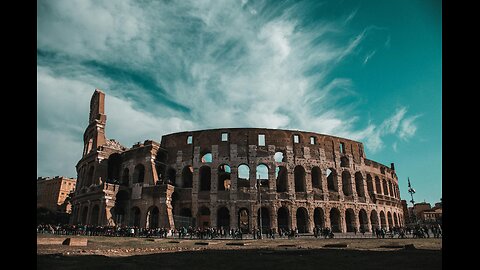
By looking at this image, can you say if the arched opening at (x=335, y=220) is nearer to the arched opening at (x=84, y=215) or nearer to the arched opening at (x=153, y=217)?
the arched opening at (x=153, y=217)

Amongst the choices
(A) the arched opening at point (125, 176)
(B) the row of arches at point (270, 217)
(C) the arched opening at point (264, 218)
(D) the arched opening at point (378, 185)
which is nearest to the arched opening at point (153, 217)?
(B) the row of arches at point (270, 217)

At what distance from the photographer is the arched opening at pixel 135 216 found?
32.7 m

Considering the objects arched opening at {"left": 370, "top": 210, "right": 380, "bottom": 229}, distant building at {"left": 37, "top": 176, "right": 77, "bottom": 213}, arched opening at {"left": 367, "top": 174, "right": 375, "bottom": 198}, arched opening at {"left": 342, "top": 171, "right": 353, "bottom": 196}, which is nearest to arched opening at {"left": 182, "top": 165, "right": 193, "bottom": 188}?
arched opening at {"left": 342, "top": 171, "right": 353, "bottom": 196}

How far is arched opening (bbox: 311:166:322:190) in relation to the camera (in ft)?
117

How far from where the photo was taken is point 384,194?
1630 inches

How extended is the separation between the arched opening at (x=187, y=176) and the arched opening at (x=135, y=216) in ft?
18.4

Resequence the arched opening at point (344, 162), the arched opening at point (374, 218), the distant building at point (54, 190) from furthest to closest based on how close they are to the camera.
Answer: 1. the distant building at point (54, 190)
2. the arched opening at point (344, 162)
3. the arched opening at point (374, 218)

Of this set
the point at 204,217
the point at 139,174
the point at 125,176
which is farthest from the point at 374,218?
the point at 125,176
